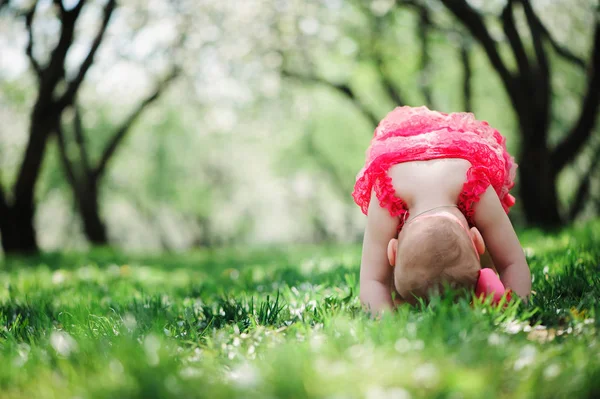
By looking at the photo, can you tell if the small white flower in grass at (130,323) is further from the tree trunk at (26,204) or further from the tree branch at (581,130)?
the tree trunk at (26,204)

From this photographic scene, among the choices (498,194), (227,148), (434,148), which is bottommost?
(227,148)

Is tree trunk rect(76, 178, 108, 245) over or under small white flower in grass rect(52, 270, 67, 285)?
under

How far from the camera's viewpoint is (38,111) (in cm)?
A: 988

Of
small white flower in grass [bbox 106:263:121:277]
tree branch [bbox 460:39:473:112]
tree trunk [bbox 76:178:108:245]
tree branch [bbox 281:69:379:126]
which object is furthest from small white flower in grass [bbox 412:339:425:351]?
tree trunk [bbox 76:178:108:245]

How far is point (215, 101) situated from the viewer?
17.8 m

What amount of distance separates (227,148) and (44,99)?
63.9 ft

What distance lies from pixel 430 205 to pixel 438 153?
361 millimetres

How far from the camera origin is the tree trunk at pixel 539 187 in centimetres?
833

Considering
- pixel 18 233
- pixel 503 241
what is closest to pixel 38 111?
pixel 18 233

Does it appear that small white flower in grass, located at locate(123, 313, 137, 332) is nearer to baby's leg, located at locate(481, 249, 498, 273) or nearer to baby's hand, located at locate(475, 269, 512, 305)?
baby's hand, located at locate(475, 269, 512, 305)

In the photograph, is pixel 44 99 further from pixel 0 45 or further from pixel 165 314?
pixel 165 314

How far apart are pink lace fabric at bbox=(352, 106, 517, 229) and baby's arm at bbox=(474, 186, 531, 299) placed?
0.06m

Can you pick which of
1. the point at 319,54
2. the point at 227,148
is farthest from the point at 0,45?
the point at 227,148

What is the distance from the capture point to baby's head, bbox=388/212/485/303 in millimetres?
2354
